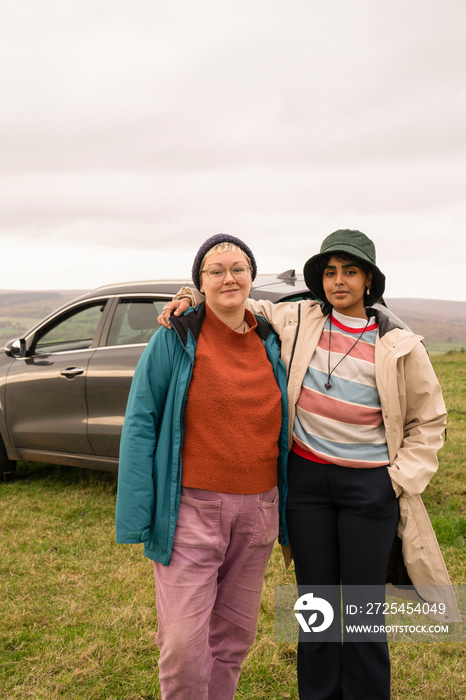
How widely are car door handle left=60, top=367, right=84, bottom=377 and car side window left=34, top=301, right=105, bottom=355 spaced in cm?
28

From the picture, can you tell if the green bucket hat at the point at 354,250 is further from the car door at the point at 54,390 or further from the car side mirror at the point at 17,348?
the car side mirror at the point at 17,348

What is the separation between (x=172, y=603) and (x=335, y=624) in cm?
82

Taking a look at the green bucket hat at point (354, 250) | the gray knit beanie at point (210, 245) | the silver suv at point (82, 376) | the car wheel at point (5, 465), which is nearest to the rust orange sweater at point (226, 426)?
the gray knit beanie at point (210, 245)

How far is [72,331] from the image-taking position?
229 inches

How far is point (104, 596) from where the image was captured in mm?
3432

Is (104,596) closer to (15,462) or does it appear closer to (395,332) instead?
(395,332)

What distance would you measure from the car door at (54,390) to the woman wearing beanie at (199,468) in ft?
9.75

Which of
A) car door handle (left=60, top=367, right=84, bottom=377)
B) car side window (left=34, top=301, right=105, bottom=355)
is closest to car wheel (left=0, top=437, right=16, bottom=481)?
car side window (left=34, top=301, right=105, bottom=355)

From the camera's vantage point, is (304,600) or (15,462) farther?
(15,462)

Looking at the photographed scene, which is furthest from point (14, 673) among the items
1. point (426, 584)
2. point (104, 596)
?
point (426, 584)

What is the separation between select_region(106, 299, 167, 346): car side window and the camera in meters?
4.66

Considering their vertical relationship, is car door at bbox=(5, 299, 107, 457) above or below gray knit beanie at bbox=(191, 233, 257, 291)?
below

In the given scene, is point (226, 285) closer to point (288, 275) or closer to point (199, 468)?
point (199, 468)

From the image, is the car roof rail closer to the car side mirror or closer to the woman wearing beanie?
the woman wearing beanie
